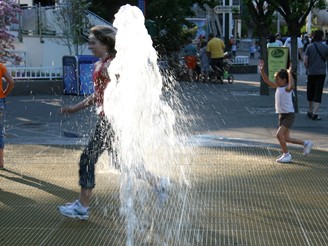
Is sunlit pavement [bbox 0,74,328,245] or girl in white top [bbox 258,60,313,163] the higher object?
girl in white top [bbox 258,60,313,163]

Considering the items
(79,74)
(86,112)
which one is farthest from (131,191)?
(79,74)

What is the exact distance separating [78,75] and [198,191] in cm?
1216

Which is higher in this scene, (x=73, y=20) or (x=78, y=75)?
(x=73, y=20)

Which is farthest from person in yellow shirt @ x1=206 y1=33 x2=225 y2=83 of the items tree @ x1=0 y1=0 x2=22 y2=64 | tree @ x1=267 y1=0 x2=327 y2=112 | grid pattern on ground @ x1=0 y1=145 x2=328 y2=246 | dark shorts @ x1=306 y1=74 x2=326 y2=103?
grid pattern on ground @ x1=0 y1=145 x2=328 y2=246

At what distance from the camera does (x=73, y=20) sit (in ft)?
73.0

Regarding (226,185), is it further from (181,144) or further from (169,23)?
(169,23)

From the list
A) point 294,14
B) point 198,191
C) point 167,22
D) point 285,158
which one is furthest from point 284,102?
point 167,22

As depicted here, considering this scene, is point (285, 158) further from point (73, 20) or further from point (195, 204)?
point (73, 20)

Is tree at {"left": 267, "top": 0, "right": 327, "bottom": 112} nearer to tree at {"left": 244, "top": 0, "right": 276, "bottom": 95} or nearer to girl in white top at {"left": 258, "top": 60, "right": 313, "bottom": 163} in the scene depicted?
tree at {"left": 244, "top": 0, "right": 276, "bottom": 95}

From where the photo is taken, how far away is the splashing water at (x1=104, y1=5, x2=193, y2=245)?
6.18 m

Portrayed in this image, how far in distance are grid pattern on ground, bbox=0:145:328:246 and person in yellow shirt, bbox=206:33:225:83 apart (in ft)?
47.9

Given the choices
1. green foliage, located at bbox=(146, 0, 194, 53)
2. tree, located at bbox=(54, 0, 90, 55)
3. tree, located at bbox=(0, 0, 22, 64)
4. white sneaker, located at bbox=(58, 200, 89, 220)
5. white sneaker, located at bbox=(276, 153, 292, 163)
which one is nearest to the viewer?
white sneaker, located at bbox=(58, 200, 89, 220)

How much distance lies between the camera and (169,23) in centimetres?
2905

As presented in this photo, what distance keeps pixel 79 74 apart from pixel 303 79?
34.7 ft
